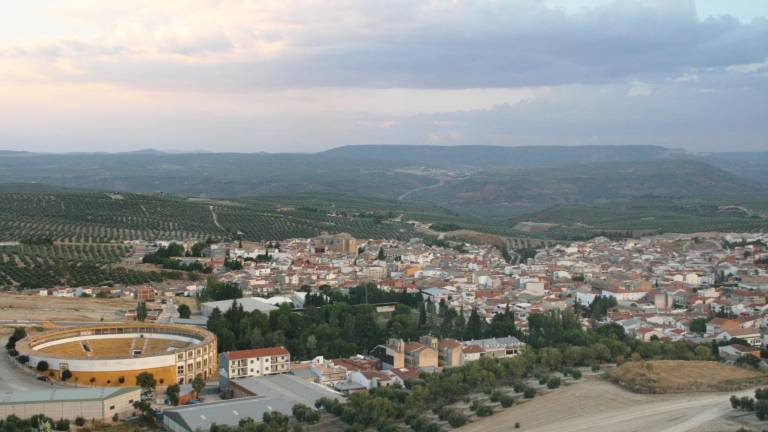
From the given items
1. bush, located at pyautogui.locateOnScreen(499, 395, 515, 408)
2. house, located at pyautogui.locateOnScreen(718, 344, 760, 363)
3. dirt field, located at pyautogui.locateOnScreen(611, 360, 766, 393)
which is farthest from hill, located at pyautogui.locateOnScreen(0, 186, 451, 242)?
house, located at pyautogui.locateOnScreen(718, 344, 760, 363)

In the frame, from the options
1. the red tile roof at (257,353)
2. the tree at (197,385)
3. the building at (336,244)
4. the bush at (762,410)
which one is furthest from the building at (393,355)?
the building at (336,244)

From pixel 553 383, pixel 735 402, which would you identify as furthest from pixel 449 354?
pixel 735 402

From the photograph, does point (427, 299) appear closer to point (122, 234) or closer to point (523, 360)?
point (523, 360)

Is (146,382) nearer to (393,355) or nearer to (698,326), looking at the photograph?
(393,355)

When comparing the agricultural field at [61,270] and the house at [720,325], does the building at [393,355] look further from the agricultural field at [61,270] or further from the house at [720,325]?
the agricultural field at [61,270]

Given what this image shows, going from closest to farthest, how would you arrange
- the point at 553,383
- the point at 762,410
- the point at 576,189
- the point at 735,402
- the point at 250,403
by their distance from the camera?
the point at 250,403, the point at 762,410, the point at 735,402, the point at 553,383, the point at 576,189
